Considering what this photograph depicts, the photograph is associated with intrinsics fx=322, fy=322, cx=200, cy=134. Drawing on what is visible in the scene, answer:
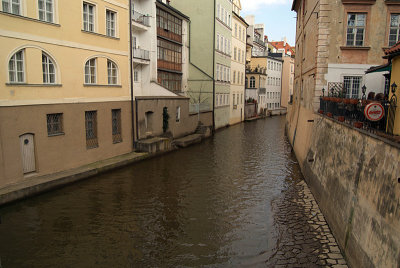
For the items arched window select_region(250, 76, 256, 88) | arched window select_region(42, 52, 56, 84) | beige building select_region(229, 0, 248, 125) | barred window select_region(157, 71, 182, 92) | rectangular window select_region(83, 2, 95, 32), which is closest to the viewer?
arched window select_region(42, 52, 56, 84)

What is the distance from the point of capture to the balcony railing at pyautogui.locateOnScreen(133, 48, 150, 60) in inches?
863

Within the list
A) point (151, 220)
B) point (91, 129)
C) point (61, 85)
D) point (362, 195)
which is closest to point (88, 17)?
point (61, 85)

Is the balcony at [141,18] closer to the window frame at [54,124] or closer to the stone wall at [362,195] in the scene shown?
the window frame at [54,124]

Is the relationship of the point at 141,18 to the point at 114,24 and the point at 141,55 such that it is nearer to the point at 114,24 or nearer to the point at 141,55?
the point at 141,55

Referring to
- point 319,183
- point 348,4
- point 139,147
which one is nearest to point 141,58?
point 139,147

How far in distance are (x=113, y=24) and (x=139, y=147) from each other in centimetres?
704

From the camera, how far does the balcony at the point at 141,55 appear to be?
21734mm

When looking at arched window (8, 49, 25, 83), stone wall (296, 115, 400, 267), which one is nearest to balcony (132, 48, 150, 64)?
arched window (8, 49, 25, 83)

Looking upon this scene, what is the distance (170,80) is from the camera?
27.6 meters

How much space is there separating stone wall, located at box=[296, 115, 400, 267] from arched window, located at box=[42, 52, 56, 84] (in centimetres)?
1156

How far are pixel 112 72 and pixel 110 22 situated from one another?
261 cm

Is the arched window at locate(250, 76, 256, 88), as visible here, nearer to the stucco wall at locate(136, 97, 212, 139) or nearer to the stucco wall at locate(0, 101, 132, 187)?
the stucco wall at locate(136, 97, 212, 139)

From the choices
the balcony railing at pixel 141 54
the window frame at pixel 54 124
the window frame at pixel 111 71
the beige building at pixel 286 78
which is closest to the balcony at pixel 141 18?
the balcony railing at pixel 141 54

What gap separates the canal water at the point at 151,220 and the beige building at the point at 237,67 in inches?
974
